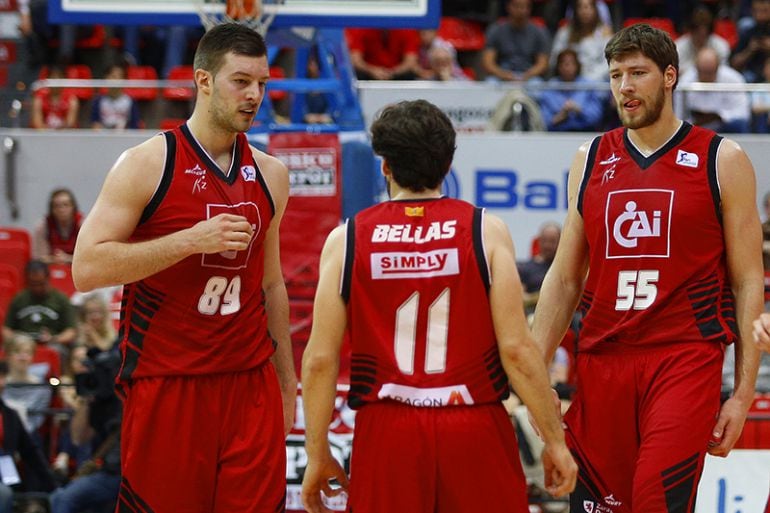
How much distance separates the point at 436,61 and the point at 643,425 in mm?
10035

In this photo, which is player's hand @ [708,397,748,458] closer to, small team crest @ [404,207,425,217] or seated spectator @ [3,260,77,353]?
small team crest @ [404,207,425,217]

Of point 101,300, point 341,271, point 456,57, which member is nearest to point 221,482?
point 341,271

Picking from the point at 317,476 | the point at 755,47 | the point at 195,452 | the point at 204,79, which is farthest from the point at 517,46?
the point at 317,476

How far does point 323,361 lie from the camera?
4605 mm

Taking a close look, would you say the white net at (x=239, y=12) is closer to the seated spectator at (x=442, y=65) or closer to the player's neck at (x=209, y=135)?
the player's neck at (x=209, y=135)

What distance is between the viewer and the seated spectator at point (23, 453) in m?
8.48

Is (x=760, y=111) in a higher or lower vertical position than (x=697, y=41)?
lower

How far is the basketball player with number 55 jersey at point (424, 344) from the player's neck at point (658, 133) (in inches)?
47.3

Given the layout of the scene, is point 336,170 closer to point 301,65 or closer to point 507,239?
point 301,65

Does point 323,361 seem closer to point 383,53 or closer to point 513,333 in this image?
point 513,333

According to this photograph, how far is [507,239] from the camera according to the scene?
461 centimetres

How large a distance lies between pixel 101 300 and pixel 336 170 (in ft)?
7.30

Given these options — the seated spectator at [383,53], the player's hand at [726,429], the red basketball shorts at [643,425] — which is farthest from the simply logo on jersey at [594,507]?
the seated spectator at [383,53]

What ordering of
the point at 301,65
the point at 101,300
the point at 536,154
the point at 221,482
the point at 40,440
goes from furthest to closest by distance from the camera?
the point at 536,154 < the point at 301,65 < the point at 101,300 < the point at 40,440 < the point at 221,482
